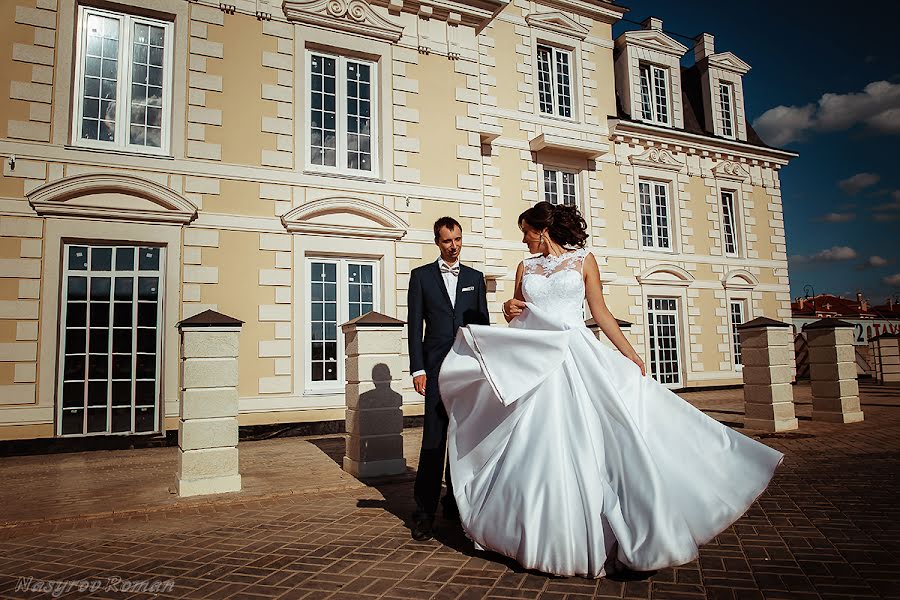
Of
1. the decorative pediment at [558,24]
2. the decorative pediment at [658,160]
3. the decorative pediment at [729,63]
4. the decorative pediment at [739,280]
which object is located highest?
the decorative pediment at [729,63]

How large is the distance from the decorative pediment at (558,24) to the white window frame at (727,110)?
6256 mm

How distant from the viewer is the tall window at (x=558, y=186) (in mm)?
16156

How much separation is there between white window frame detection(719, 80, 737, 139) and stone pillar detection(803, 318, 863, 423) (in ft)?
38.7

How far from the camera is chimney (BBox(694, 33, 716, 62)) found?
65.2 ft

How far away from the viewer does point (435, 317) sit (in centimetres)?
443

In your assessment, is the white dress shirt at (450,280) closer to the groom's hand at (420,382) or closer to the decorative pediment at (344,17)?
the groom's hand at (420,382)

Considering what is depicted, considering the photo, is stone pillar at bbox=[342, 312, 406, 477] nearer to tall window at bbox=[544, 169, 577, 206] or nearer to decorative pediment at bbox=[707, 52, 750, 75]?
tall window at bbox=[544, 169, 577, 206]

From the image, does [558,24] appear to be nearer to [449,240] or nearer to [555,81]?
[555,81]

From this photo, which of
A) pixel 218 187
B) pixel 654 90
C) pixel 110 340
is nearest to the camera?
pixel 110 340

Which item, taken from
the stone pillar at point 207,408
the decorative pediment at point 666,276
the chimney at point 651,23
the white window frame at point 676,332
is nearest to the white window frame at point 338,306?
the stone pillar at point 207,408

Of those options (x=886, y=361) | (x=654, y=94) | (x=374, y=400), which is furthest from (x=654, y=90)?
(x=374, y=400)

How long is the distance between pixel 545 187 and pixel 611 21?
6037 millimetres

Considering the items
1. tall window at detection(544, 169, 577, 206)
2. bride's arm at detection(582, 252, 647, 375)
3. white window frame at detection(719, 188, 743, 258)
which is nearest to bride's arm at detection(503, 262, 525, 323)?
bride's arm at detection(582, 252, 647, 375)

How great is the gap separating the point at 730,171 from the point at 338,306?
15.0 meters
